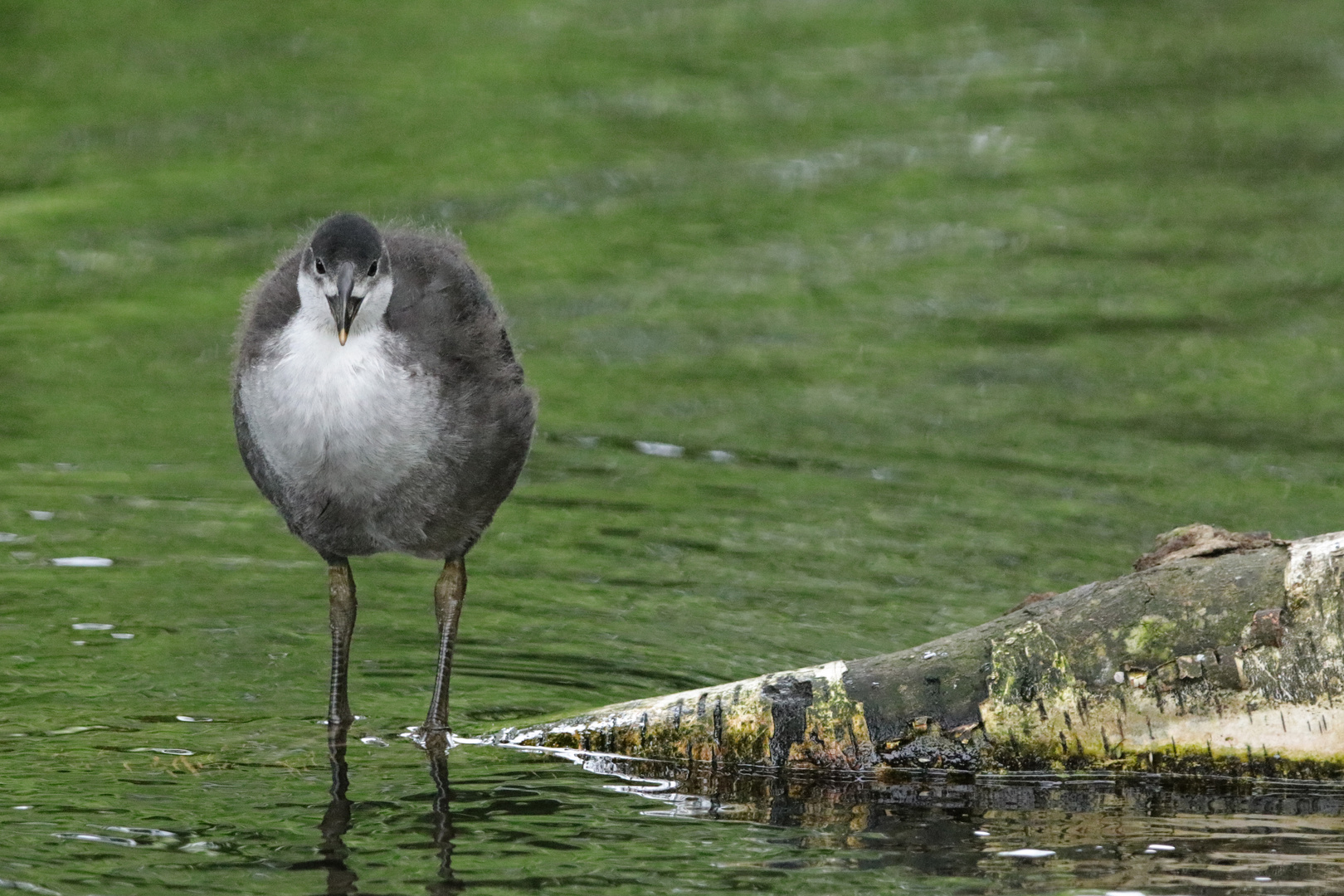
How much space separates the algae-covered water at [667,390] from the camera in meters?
6.18

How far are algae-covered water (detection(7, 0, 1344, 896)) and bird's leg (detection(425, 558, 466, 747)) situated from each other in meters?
0.15

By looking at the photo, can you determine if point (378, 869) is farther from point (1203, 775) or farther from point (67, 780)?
point (1203, 775)

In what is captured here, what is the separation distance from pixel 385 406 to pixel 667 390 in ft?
16.4

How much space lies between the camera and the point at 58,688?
724 centimetres

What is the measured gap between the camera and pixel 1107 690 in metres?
6.32

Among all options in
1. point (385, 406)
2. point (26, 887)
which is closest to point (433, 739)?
point (385, 406)

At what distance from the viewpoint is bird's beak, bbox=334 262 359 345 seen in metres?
6.33

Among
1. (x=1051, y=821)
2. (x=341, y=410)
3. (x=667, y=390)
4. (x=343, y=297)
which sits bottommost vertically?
(x=1051, y=821)

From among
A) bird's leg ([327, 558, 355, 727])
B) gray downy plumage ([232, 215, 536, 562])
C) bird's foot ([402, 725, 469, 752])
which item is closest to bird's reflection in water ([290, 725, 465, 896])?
bird's foot ([402, 725, 469, 752])

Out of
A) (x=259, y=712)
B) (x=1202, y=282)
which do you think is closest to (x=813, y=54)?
(x=1202, y=282)

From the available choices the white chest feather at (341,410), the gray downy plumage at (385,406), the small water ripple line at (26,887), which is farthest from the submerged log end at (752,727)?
the small water ripple line at (26,887)

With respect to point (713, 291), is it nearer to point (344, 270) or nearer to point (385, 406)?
point (385, 406)

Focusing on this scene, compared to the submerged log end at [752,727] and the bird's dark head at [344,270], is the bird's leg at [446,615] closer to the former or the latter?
the submerged log end at [752,727]

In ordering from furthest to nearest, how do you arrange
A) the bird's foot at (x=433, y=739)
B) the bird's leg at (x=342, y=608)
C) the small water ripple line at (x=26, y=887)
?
1. the bird's leg at (x=342, y=608)
2. the bird's foot at (x=433, y=739)
3. the small water ripple line at (x=26, y=887)
